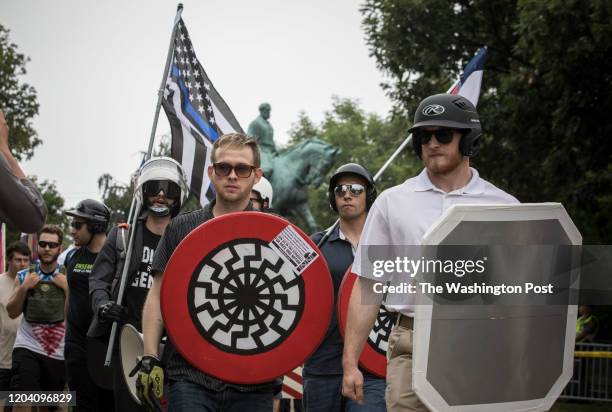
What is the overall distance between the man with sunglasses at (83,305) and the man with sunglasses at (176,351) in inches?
88.9

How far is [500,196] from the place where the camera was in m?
4.27

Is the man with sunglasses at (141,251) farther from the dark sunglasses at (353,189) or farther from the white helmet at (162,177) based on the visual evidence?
the dark sunglasses at (353,189)

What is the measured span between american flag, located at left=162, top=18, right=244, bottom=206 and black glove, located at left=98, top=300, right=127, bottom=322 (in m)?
2.51

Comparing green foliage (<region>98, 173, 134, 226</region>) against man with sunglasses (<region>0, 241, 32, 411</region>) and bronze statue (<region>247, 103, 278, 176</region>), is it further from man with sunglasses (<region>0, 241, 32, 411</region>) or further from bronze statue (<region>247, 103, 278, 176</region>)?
man with sunglasses (<region>0, 241, 32, 411</region>)

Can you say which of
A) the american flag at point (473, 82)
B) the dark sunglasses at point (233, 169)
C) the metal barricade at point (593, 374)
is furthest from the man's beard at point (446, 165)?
the metal barricade at point (593, 374)

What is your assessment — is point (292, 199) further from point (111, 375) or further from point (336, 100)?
point (336, 100)

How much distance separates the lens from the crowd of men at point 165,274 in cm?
421

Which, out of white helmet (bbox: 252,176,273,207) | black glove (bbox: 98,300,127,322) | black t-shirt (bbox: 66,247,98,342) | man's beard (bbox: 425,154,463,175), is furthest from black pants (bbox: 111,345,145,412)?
man's beard (bbox: 425,154,463,175)

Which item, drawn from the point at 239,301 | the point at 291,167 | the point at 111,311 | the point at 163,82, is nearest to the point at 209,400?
the point at 239,301

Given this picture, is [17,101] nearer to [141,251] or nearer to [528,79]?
[528,79]

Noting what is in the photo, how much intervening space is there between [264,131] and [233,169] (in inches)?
898

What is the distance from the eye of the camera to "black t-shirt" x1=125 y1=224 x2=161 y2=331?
6219 millimetres

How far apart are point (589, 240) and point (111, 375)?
1350 centimetres

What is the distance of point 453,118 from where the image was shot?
420 cm
